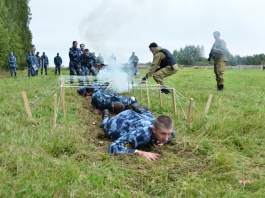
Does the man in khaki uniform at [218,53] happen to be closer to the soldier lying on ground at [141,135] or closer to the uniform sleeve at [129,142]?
the soldier lying on ground at [141,135]

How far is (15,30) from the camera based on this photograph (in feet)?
134

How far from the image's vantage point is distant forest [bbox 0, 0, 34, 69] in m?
31.9

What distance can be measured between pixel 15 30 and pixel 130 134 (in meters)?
41.2

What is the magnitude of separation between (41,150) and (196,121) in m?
2.69

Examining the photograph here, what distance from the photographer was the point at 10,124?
5000 mm

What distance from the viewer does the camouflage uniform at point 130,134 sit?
3.93m

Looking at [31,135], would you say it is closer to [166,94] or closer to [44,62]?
[166,94]

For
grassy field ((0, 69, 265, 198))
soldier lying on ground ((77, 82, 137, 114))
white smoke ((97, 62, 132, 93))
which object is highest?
white smoke ((97, 62, 132, 93))

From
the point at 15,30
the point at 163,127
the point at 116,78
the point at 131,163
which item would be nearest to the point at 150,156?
the point at 131,163

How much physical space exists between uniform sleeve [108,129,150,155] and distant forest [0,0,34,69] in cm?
3042

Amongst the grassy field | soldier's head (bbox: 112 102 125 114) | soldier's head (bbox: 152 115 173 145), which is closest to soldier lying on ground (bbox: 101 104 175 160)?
soldier's head (bbox: 152 115 173 145)

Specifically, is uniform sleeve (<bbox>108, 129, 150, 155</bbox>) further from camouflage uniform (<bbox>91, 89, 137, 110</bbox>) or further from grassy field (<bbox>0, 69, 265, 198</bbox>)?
camouflage uniform (<bbox>91, 89, 137, 110</bbox>)

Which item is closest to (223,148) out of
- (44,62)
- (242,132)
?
(242,132)

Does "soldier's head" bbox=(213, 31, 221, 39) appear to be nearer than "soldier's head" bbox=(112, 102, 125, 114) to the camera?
No
